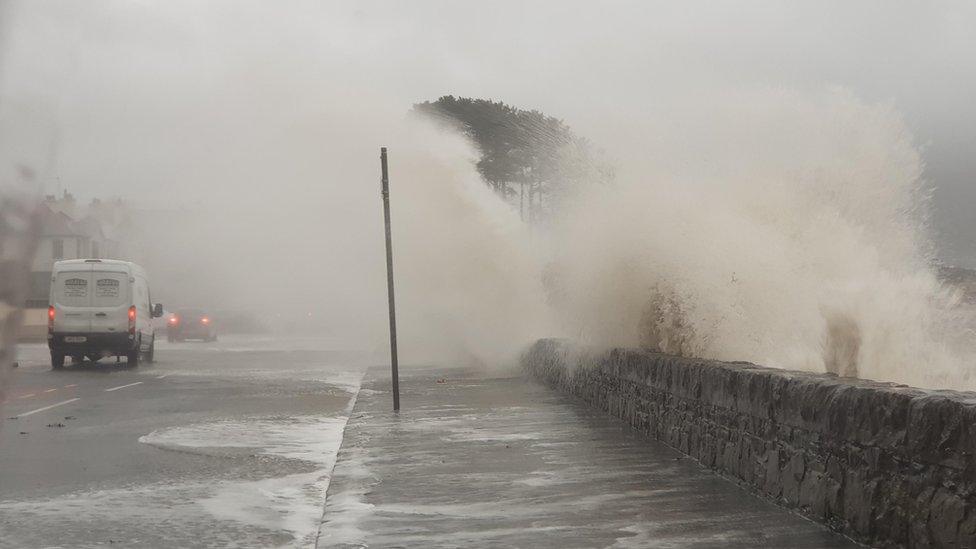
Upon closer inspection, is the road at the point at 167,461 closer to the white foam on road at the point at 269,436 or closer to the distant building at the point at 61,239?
the white foam on road at the point at 269,436

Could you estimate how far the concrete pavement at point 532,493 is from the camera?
700 cm

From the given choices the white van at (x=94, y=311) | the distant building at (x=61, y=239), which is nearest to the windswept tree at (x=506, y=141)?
the white van at (x=94, y=311)

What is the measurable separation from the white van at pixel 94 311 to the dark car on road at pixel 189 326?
27232 mm

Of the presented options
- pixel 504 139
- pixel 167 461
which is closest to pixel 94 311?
pixel 167 461

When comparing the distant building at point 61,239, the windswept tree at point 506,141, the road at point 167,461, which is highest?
the windswept tree at point 506,141

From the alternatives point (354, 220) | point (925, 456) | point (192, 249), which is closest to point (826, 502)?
point (925, 456)

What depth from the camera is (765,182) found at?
17.2 meters

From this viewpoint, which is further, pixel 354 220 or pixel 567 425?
pixel 354 220

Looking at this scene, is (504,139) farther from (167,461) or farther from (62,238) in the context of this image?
(62,238)

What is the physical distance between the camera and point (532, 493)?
8.69 metres

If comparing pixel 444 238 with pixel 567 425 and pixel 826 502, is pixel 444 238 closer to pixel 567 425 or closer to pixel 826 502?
pixel 567 425

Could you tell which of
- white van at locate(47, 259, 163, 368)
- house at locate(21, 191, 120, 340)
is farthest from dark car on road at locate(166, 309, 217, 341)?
house at locate(21, 191, 120, 340)

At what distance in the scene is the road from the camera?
7406mm

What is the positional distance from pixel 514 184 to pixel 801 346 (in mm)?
54418
